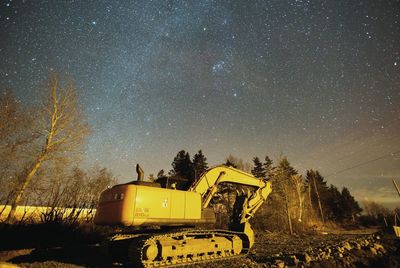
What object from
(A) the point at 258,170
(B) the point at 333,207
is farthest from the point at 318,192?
(A) the point at 258,170

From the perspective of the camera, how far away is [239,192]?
1177 centimetres

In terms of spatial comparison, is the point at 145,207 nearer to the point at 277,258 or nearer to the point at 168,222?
the point at 168,222

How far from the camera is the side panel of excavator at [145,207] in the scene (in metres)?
7.23

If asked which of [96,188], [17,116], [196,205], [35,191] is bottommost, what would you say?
[196,205]

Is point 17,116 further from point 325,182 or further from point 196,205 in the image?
point 325,182

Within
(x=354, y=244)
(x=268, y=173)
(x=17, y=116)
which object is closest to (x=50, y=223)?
(x=17, y=116)

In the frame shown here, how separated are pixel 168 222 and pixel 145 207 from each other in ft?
3.78

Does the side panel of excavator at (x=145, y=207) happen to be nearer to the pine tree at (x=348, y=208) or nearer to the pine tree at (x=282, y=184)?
the pine tree at (x=282, y=184)

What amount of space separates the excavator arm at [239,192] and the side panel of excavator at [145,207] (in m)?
0.94

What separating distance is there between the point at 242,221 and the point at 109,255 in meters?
5.91

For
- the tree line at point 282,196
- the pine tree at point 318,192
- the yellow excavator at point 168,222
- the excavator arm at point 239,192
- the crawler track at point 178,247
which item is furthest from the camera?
the pine tree at point 318,192

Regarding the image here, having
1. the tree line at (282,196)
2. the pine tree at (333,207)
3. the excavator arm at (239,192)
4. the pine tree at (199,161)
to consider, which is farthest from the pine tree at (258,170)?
the excavator arm at (239,192)

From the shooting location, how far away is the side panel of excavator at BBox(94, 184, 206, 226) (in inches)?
285

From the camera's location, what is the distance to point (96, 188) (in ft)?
127
